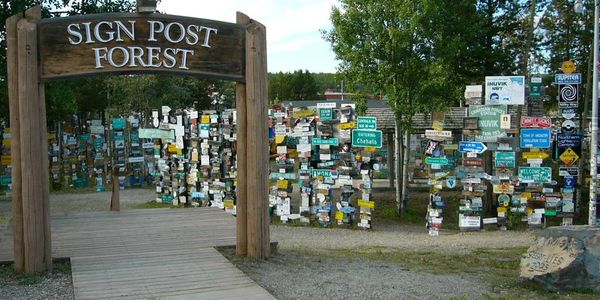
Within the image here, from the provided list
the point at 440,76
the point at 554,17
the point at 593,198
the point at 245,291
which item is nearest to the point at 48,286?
the point at 245,291

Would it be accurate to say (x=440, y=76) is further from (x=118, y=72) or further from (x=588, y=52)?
(x=118, y=72)

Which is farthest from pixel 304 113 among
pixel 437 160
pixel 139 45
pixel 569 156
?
pixel 139 45

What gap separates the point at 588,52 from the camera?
2145cm

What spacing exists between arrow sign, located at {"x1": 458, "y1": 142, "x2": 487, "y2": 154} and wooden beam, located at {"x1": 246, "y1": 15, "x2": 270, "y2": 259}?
8.57 m

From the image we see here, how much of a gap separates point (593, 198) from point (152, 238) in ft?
34.2

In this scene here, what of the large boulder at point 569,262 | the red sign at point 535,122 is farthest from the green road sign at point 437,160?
the large boulder at point 569,262

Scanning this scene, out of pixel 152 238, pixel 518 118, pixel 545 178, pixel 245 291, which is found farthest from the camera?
pixel 518 118

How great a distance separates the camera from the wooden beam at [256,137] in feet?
26.4

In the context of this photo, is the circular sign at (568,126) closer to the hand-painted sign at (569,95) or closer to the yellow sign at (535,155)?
the hand-painted sign at (569,95)

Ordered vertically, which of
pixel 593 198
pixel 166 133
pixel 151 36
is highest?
pixel 151 36

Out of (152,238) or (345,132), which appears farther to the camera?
(345,132)

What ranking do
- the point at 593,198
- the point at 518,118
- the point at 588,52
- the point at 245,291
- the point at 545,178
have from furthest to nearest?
the point at 588,52 < the point at 518,118 < the point at 545,178 < the point at 593,198 < the point at 245,291

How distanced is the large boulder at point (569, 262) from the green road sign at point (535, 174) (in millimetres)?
8260

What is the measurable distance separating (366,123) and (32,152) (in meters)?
9.71
